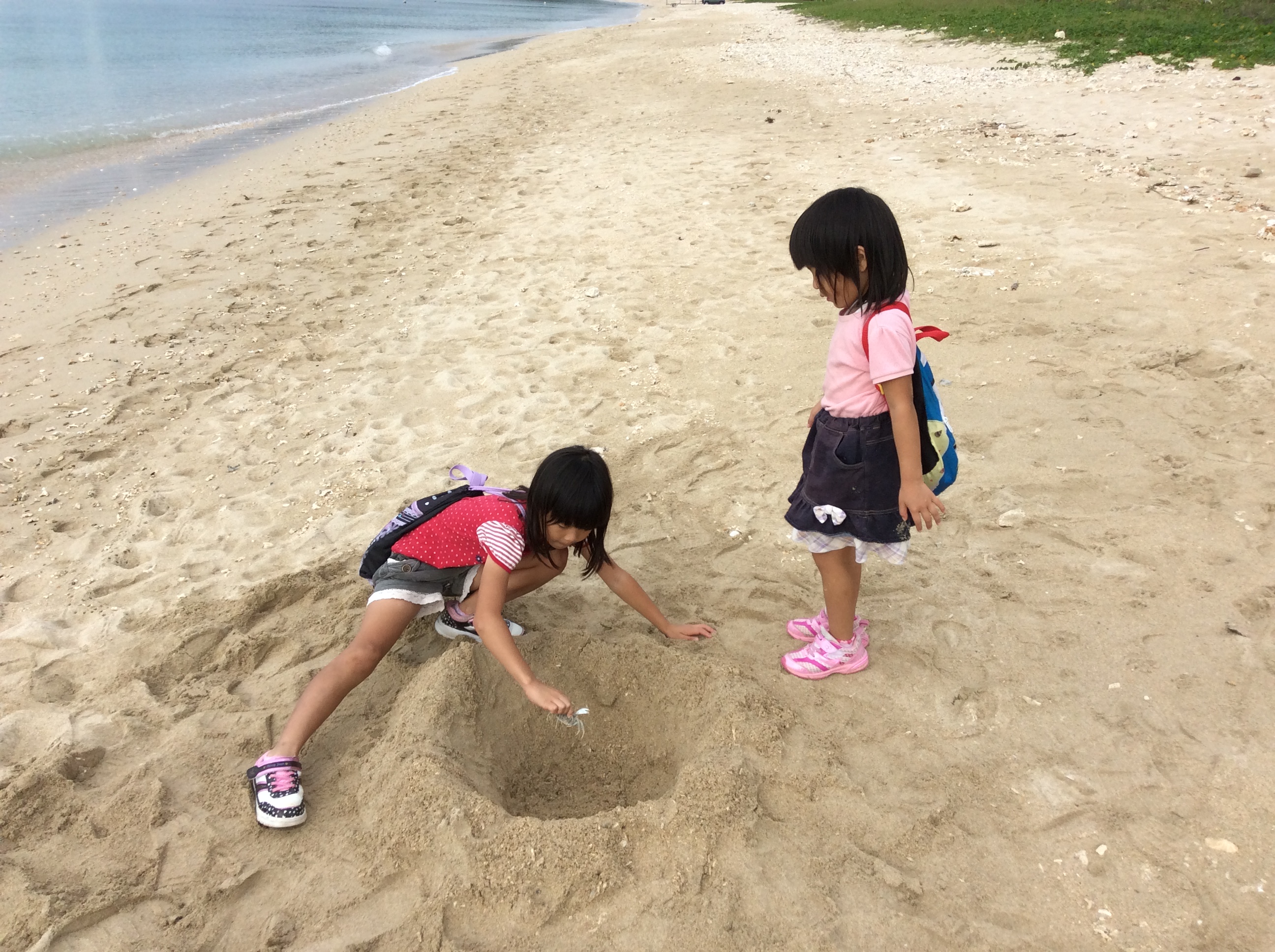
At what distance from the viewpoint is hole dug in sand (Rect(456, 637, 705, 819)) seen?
2.48 m

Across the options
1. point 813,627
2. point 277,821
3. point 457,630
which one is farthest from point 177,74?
point 813,627

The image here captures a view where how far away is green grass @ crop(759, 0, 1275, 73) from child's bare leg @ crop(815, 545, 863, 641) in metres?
9.89

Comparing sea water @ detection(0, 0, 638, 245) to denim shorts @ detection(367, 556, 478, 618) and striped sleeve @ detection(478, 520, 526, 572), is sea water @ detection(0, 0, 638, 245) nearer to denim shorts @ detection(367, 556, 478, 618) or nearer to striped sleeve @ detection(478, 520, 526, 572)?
denim shorts @ detection(367, 556, 478, 618)

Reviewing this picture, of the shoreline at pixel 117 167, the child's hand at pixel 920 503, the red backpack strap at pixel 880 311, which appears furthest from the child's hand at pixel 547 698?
the shoreline at pixel 117 167

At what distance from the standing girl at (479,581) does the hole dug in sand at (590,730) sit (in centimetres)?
16

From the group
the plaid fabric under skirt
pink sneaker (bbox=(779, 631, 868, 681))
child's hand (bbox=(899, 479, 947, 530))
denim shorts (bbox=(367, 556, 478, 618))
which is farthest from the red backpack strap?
denim shorts (bbox=(367, 556, 478, 618))

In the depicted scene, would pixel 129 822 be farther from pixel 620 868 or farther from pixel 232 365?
pixel 232 365

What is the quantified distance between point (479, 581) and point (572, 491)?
54 cm

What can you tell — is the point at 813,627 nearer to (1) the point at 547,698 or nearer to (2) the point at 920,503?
(2) the point at 920,503

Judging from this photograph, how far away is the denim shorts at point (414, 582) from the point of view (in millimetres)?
2658

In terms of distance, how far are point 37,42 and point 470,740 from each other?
1187 inches

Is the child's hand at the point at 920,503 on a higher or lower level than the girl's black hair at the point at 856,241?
lower

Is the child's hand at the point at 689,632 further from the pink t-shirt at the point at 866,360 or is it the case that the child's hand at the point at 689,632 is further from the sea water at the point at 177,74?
the sea water at the point at 177,74

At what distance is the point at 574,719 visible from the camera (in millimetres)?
2514
